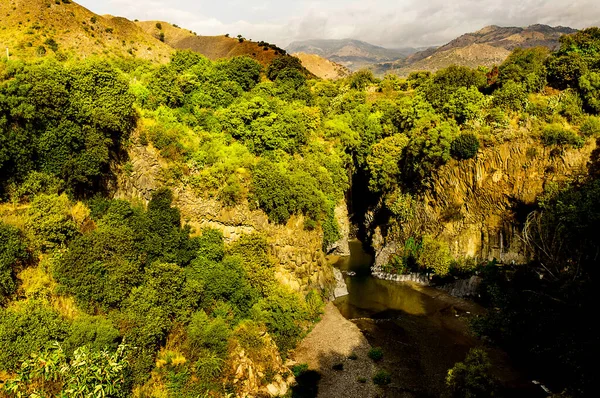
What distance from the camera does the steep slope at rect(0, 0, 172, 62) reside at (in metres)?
67.2

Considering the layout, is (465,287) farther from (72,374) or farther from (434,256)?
(72,374)

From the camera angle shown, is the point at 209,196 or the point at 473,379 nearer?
the point at 473,379

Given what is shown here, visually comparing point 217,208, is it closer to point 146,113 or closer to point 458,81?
point 146,113

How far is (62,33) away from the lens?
7725 cm

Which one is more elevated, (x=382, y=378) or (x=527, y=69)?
(x=527, y=69)

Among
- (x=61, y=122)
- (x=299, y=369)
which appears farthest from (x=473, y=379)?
(x=61, y=122)

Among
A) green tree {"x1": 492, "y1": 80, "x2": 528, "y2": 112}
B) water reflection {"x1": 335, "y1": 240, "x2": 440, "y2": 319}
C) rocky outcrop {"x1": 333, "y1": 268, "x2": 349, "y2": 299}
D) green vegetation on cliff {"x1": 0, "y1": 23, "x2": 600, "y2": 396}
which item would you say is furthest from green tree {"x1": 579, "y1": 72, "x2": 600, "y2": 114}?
rocky outcrop {"x1": 333, "y1": 268, "x2": 349, "y2": 299}

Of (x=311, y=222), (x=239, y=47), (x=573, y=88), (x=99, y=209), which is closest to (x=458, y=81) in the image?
(x=573, y=88)

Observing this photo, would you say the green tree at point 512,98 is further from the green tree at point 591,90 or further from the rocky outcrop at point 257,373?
the rocky outcrop at point 257,373

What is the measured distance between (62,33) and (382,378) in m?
89.4

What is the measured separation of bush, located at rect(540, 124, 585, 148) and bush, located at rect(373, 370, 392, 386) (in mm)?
30006

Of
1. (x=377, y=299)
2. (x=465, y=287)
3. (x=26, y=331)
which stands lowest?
(x=377, y=299)

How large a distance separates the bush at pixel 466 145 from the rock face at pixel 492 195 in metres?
0.91

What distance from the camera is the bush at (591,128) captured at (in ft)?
125
